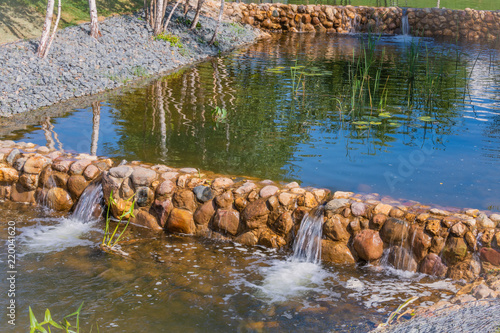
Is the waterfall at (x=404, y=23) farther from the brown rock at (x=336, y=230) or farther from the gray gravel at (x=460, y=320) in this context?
the gray gravel at (x=460, y=320)

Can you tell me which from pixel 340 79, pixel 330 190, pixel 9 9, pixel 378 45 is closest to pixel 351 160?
pixel 330 190

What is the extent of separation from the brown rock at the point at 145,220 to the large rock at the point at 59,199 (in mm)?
827

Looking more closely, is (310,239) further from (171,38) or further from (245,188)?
(171,38)

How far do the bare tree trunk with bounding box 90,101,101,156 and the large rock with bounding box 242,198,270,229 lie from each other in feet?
8.34

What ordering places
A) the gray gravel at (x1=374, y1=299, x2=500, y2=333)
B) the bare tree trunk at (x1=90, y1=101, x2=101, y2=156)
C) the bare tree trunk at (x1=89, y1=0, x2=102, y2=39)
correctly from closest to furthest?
the gray gravel at (x1=374, y1=299, x2=500, y2=333), the bare tree trunk at (x1=90, y1=101, x2=101, y2=156), the bare tree trunk at (x1=89, y1=0, x2=102, y2=39)

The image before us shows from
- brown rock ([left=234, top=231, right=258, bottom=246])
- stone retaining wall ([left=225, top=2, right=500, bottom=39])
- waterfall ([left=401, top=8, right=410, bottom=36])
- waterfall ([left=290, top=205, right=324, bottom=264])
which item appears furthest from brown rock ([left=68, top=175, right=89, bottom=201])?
waterfall ([left=401, top=8, right=410, bottom=36])

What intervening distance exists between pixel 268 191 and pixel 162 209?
112 centimetres

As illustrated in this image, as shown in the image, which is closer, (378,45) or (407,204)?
(407,204)

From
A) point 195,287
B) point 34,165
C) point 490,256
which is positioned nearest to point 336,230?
point 490,256

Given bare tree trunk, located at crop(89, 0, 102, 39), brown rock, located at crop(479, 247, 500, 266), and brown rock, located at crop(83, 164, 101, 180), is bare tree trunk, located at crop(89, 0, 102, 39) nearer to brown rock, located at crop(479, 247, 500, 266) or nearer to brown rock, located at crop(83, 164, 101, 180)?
brown rock, located at crop(83, 164, 101, 180)

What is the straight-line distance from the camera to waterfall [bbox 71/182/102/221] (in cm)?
528

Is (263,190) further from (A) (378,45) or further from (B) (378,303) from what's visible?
(A) (378,45)

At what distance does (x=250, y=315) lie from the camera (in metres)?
3.58

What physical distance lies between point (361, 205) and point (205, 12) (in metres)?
14.8
